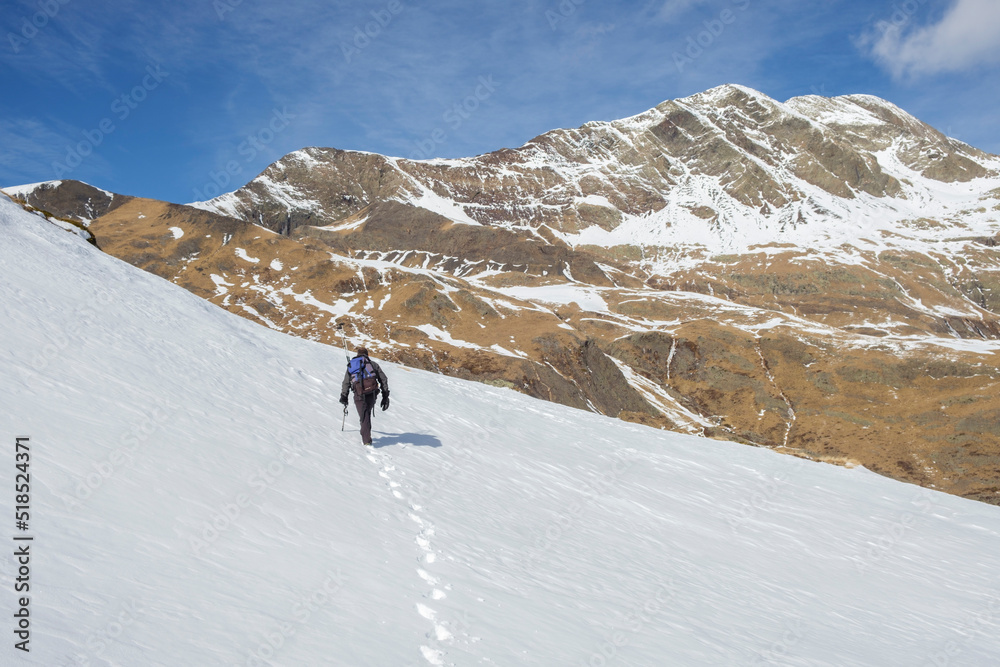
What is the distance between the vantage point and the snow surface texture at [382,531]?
5219 mm

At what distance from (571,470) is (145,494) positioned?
37.5ft

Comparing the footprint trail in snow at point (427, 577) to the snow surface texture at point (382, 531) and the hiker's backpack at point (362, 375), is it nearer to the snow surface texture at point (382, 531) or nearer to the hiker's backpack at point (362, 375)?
the snow surface texture at point (382, 531)

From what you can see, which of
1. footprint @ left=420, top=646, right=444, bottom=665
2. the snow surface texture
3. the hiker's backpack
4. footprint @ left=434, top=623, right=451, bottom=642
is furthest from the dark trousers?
footprint @ left=420, top=646, right=444, bottom=665

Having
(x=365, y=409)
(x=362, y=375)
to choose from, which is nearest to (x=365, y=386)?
(x=362, y=375)

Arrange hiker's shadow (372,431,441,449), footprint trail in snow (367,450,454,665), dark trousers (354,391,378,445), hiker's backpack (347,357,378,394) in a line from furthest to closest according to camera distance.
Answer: hiker's shadow (372,431,441,449) → hiker's backpack (347,357,378,394) → dark trousers (354,391,378,445) → footprint trail in snow (367,450,454,665)

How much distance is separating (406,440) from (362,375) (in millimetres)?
2399

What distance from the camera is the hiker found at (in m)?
13.1

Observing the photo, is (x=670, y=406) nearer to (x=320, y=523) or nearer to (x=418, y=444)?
(x=418, y=444)

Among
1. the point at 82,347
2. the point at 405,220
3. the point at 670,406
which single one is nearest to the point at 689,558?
the point at 82,347

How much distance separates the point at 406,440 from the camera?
14.6m

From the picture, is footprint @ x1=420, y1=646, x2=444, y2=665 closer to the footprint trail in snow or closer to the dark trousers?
the footprint trail in snow

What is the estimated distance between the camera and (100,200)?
456 feet

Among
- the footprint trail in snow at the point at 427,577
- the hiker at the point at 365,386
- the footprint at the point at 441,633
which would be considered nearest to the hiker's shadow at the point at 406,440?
the hiker at the point at 365,386

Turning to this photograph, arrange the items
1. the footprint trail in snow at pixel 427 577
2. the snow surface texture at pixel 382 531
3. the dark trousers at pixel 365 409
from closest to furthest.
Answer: the snow surface texture at pixel 382 531 → the footprint trail in snow at pixel 427 577 → the dark trousers at pixel 365 409
